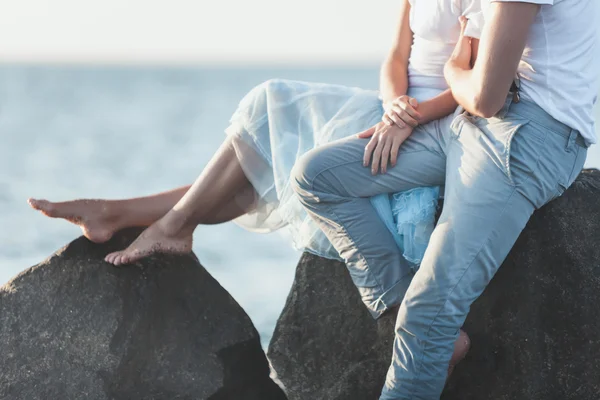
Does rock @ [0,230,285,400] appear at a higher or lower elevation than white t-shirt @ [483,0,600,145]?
lower

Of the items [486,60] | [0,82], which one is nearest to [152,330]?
[486,60]

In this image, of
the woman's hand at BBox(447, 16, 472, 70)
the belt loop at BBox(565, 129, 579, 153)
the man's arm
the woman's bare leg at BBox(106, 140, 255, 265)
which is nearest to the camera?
the man's arm

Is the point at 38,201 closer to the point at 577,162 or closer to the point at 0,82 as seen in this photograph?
the point at 577,162

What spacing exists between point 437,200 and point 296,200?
0.52 metres

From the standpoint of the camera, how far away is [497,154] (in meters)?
2.86

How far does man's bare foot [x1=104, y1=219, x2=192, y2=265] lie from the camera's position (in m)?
3.47

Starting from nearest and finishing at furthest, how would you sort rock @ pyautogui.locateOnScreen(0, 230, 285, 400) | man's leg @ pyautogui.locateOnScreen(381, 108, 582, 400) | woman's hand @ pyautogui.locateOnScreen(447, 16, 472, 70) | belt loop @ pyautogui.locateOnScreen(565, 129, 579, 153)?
man's leg @ pyautogui.locateOnScreen(381, 108, 582, 400) → belt loop @ pyautogui.locateOnScreen(565, 129, 579, 153) → woman's hand @ pyautogui.locateOnScreen(447, 16, 472, 70) → rock @ pyautogui.locateOnScreen(0, 230, 285, 400)

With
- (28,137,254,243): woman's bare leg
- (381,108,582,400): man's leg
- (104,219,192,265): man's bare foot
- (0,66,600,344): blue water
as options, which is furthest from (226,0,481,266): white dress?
(0,66,600,344): blue water

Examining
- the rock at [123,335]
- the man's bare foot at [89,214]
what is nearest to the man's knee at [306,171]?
the rock at [123,335]

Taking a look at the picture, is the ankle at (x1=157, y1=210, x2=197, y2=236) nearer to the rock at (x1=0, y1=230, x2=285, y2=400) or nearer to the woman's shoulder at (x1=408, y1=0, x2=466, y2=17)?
the rock at (x1=0, y1=230, x2=285, y2=400)

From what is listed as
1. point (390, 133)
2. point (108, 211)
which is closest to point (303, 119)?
point (390, 133)

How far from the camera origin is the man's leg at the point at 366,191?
3123 mm

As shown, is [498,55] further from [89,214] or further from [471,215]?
[89,214]

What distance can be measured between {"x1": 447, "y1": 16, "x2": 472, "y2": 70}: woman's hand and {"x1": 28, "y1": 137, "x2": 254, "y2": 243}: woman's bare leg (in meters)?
0.91
